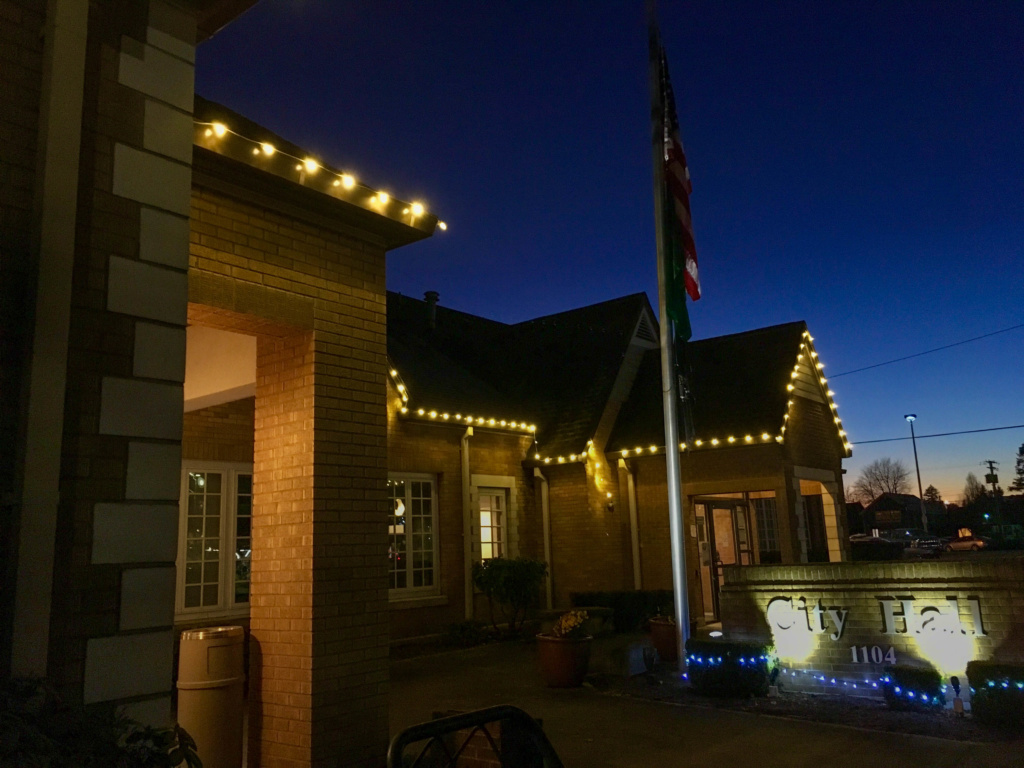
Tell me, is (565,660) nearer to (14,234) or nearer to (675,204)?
(675,204)

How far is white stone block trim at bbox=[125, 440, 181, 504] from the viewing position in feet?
11.8

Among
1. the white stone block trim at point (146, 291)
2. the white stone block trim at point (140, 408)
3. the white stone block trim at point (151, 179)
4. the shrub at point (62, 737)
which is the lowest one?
the shrub at point (62, 737)

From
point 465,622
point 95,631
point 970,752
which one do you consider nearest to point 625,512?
point 465,622

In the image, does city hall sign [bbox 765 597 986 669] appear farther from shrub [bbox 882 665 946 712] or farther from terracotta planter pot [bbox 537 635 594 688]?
terracotta planter pot [bbox 537 635 594 688]

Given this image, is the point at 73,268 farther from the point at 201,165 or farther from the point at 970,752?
the point at 970,752

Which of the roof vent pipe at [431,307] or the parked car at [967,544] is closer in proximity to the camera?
the roof vent pipe at [431,307]

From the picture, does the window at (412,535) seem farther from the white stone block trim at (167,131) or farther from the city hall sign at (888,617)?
the white stone block trim at (167,131)

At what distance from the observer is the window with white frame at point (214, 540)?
9.30m

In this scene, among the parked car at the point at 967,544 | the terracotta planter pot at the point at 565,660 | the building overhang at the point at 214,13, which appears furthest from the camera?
the parked car at the point at 967,544

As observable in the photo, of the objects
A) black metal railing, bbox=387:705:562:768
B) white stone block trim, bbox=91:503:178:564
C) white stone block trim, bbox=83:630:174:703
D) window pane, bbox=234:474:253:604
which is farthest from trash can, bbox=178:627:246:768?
window pane, bbox=234:474:253:604

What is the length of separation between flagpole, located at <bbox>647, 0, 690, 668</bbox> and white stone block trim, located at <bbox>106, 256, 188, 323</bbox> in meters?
6.50

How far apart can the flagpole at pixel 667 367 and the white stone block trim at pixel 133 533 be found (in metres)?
6.54

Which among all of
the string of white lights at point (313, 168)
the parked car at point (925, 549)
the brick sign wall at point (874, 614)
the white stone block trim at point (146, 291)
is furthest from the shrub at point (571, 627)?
the parked car at point (925, 549)

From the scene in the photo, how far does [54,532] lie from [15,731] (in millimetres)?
1211
